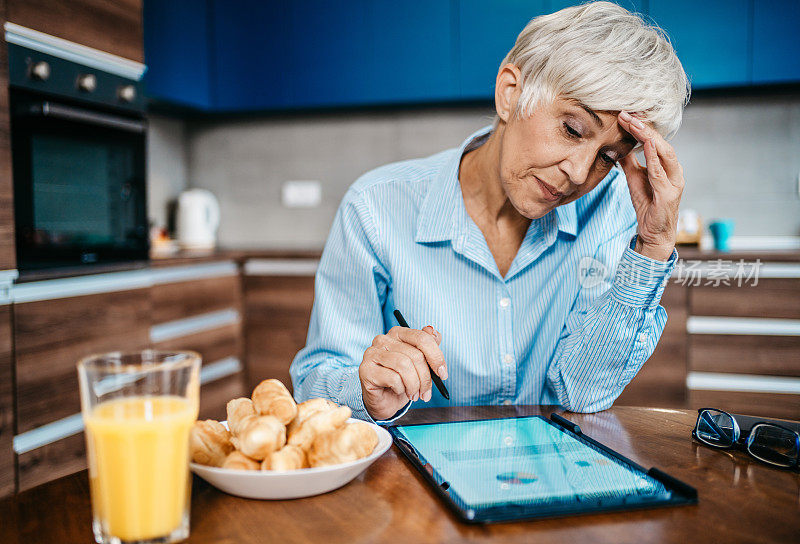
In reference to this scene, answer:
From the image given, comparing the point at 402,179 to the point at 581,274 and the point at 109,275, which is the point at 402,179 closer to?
the point at 581,274

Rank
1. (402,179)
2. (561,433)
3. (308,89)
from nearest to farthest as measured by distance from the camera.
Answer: (561,433) < (402,179) < (308,89)

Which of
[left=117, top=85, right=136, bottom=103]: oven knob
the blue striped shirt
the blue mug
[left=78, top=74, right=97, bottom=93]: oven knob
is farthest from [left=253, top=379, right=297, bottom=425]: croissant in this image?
the blue mug

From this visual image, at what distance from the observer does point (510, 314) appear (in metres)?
1.28

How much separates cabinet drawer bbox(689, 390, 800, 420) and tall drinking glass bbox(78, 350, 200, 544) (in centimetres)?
250

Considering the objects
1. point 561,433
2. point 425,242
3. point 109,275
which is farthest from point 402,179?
point 109,275

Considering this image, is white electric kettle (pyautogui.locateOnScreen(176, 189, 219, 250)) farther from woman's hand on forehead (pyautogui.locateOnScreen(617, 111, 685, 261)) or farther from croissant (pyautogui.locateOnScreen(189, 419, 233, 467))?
croissant (pyautogui.locateOnScreen(189, 419, 233, 467))

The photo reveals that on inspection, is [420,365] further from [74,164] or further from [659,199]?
[74,164]

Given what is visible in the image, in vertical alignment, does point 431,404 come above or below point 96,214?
below

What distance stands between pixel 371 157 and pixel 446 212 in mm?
2455

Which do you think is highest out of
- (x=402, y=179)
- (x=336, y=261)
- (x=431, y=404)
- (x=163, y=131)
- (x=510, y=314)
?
(x=163, y=131)

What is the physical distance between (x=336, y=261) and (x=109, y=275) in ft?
4.03

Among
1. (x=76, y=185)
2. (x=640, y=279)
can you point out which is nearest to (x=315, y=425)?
(x=640, y=279)

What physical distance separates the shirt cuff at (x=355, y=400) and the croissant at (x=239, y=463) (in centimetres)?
33

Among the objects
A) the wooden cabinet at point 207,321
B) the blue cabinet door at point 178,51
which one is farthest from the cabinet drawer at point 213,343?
the blue cabinet door at point 178,51
